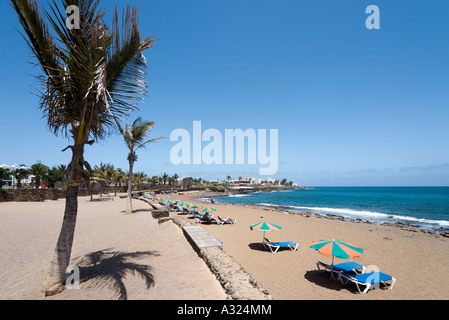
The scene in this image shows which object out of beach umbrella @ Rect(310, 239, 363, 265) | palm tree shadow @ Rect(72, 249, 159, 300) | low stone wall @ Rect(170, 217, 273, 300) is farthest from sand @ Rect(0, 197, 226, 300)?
beach umbrella @ Rect(310, 239, 363, 265)

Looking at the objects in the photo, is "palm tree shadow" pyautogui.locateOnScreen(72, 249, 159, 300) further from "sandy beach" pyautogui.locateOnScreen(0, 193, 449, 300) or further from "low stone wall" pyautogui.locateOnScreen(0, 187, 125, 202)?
"low stone wall" pyautogui.locateOnScreen(0, 187, 125, 202)

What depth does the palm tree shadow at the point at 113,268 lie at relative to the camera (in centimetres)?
562

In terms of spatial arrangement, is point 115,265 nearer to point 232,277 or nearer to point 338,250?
point 232,277

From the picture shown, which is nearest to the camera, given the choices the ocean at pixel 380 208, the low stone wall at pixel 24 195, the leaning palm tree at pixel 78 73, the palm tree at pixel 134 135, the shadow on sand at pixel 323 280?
the leaning palm tree at pixel 78 73

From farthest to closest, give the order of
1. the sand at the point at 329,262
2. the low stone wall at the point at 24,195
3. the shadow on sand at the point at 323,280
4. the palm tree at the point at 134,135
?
the low stone wall at the point at 24,195
the palm tree at the point at 134,135
the shadow on sand at the point at 323,280
the sand at the point at 329,262

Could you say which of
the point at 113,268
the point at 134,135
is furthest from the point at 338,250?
the point at 134,135

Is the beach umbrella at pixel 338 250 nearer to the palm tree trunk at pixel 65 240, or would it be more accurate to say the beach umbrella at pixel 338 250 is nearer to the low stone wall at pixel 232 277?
the low stone wall at pixel 232 277

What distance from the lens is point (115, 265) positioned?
6.90m

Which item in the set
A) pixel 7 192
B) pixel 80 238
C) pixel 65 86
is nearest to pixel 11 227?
pixel 80 238

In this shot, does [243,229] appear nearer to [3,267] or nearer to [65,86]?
[3,267]

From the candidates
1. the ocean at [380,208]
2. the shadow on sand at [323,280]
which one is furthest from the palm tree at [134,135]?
the ocean at [380,208]

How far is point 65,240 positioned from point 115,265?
2.44 m

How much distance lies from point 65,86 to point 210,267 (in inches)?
236

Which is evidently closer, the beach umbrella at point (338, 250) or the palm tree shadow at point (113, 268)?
the palm tree shadow at point (113, 268)
